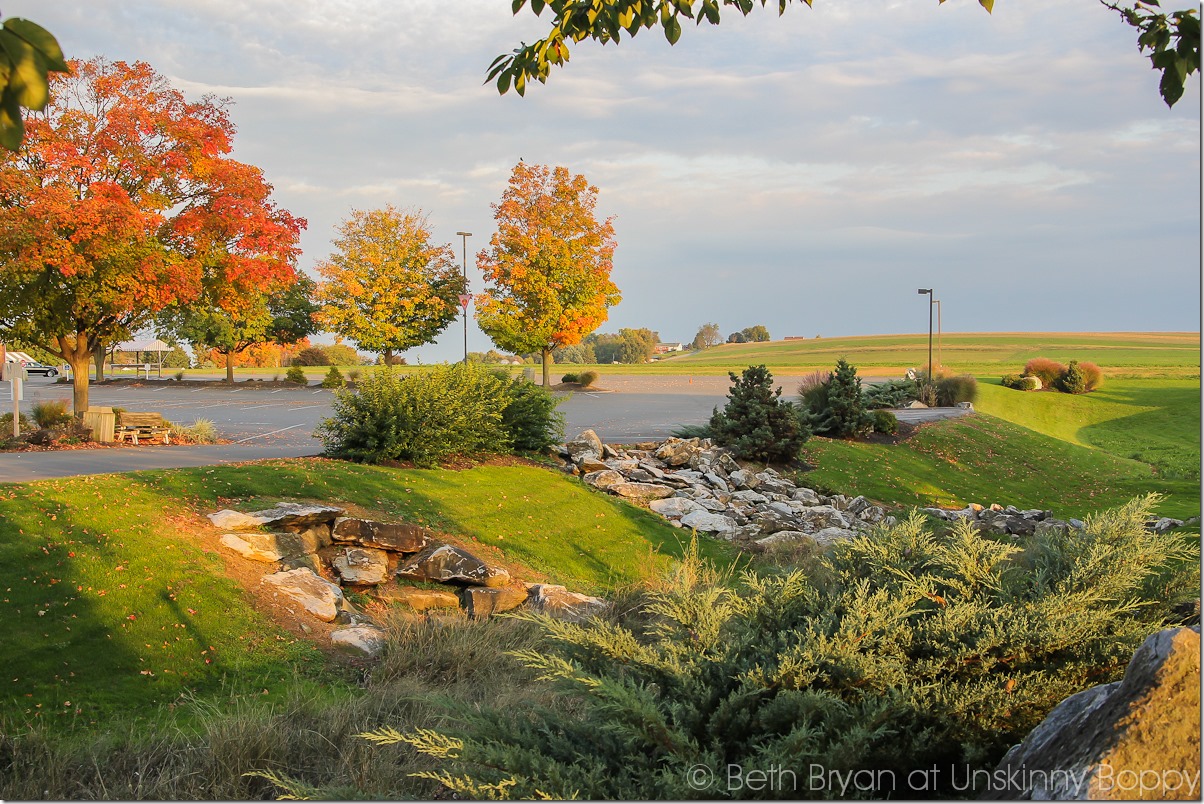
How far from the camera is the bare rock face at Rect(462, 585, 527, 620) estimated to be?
814cm

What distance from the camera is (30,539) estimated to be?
7.24 meters

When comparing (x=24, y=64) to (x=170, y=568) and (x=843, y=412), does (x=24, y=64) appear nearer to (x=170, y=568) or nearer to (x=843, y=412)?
(x=170, y=568)

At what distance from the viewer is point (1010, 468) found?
2222cm

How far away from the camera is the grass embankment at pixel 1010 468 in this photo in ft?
60.8

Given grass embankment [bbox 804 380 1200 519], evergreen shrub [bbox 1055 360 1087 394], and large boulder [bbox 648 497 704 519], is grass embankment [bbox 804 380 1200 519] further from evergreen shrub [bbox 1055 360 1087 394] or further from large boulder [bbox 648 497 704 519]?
evergreen shrub [bbox 1055 360 1087 394]

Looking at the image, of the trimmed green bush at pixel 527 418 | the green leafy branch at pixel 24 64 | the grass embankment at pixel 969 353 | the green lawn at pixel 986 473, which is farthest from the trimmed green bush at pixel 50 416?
A: the grass embankment at pixel 969 353

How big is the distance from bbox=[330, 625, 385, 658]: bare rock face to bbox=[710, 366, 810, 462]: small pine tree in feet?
39.8

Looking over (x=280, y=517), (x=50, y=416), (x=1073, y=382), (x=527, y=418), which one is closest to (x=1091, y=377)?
(x=1073, y=382)

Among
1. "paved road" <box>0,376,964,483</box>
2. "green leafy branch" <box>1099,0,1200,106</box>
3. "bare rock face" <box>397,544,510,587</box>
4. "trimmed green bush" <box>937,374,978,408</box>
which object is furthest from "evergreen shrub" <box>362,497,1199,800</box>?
"trimmed green bush" <box>937,374,978,408</box>

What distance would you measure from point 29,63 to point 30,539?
266 inches

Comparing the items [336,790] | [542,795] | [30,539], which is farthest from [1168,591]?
[30,539]

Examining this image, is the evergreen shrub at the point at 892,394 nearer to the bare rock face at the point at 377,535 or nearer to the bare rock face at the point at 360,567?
the bare rock face at the point at 377,535

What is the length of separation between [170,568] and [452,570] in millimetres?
2604

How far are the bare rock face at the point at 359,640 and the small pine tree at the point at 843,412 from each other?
16503mm
